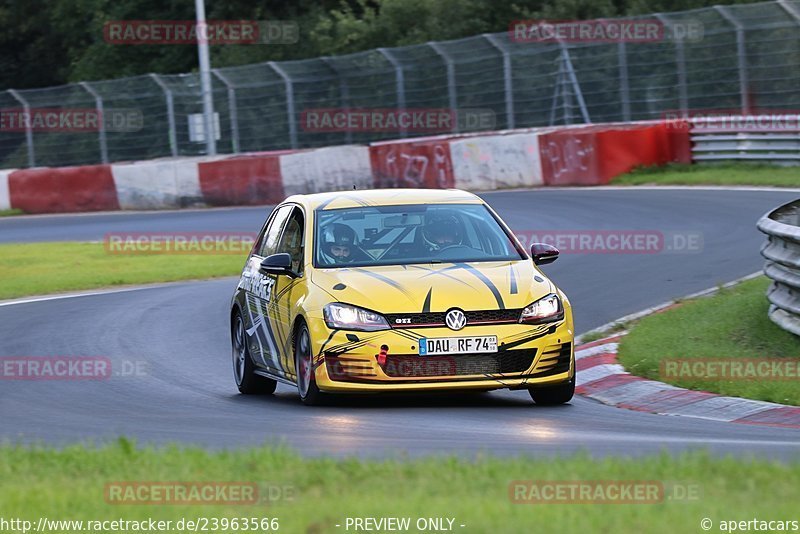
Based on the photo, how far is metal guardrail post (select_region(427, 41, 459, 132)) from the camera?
104ft

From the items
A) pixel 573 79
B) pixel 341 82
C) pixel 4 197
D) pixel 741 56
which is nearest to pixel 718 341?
pixel 741 56

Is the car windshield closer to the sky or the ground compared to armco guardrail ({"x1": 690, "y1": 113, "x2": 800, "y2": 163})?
closer to the sky

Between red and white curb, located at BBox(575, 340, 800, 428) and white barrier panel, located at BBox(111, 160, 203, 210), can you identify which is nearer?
red and white curb, located at BBox(575, 340, 800, 428)

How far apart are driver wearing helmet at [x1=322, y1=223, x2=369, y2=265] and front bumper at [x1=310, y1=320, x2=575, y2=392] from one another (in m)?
0.82

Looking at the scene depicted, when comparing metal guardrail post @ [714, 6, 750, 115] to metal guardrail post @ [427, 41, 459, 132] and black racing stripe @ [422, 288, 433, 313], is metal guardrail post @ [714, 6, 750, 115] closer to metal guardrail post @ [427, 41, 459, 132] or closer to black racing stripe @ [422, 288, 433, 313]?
metal guardrail post @ [427, 41, 459, 132]

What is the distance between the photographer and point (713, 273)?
1559 cm

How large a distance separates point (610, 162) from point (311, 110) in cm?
816

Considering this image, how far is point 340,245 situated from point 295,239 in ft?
1.67

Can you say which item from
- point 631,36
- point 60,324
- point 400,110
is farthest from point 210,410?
point 400,110

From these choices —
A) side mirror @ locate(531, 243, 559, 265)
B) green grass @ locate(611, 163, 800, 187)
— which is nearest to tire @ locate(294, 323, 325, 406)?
side mirror @ locate(531, 243, 559, 265)

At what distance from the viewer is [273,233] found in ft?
36.2

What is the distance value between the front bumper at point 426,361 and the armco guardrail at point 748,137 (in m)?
17.8

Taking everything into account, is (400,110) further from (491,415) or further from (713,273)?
(491,415)

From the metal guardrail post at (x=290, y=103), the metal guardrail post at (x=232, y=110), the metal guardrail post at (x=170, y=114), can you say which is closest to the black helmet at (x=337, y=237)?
the metal guardrail post at (x=290, y=103)
